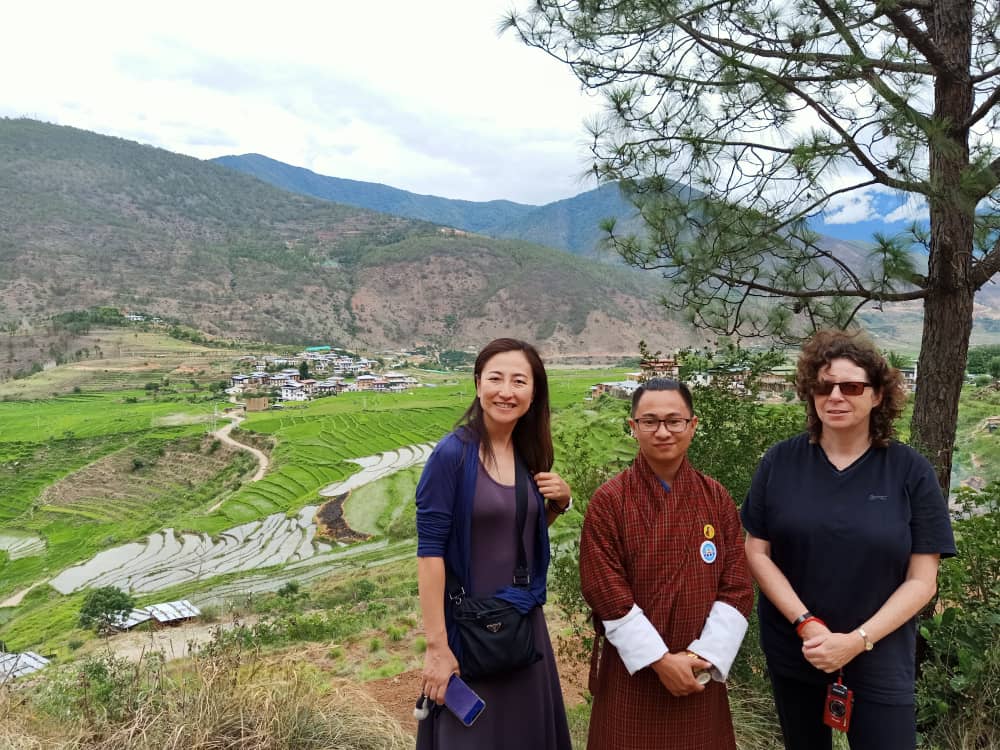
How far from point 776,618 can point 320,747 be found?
71.7 inches

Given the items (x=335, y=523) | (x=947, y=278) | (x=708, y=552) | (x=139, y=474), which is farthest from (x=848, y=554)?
(x=139, y=474)

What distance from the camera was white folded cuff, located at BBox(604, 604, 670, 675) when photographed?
1572 millimetres

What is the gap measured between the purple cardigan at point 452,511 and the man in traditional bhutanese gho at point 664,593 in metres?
0.27

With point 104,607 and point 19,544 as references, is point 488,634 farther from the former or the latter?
point 19,544

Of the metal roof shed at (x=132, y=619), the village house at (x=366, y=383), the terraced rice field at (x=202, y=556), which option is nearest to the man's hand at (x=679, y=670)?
the metal roof shed at (x=132, y=619)

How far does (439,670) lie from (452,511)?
401mm

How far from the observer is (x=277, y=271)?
283 feet

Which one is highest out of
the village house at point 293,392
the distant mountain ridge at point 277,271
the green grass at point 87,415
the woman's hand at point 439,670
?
the distant mountain ridge at point 277,271

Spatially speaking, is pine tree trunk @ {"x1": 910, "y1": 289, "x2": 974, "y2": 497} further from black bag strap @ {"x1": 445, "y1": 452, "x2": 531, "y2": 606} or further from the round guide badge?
black bag strap @ {"x1": 445, "y1": 452, "x2": 531, "y2": 606}

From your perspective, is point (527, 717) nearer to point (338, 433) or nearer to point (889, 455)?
point (889, 455)

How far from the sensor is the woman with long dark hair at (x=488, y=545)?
66.4 inches

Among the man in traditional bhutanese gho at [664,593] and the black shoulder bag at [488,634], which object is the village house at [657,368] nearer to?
the man in traditional bhutanese gho at [664,593]

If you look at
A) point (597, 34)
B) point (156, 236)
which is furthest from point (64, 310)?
point (597, 34)

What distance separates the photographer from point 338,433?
3756cm
